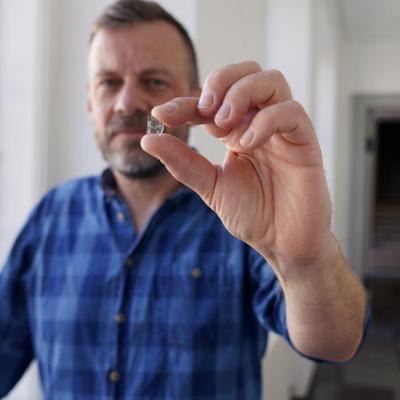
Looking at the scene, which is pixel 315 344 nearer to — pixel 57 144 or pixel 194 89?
pixel 194 89

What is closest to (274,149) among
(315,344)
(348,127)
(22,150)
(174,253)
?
(315,344)

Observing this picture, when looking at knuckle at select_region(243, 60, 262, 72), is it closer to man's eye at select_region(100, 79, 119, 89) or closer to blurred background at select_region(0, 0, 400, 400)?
man's eye at select_region(100, 79, 119, 89)

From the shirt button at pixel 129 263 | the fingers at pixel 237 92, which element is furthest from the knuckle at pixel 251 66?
the shirt button at pixel 129 263

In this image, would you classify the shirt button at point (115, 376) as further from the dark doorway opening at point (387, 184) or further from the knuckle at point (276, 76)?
the dark doorway opening at point (387, 184)

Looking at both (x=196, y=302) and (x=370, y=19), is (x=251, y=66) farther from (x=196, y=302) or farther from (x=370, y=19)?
(x=370, y=19)

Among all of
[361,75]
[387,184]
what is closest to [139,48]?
[361,75]

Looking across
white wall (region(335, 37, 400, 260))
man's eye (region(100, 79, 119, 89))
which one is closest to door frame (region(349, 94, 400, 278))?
white wall (region(335, 37, 400, 260))
